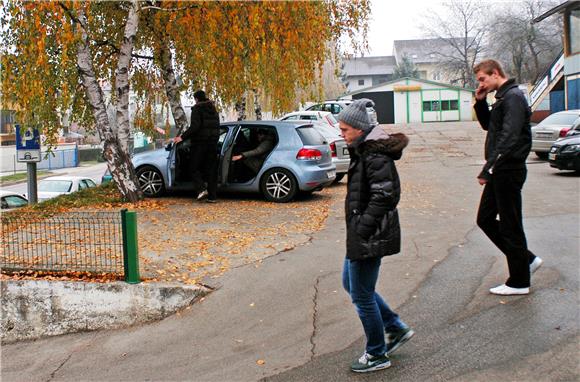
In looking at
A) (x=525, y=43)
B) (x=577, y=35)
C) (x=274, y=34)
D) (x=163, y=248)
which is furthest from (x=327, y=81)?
(x=163, y=248)

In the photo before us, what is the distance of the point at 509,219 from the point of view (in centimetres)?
580

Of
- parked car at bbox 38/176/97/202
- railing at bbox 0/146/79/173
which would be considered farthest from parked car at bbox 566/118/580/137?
railing at bbox 0/146/79/173

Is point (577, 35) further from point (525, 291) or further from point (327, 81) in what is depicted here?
point (525, 291)

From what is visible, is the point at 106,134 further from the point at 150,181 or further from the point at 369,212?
the point at 369,212

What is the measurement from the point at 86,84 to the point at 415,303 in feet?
26.9

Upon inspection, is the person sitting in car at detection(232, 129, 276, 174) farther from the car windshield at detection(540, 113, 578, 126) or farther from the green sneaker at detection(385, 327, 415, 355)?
the car windshield at detection(540, 113, 578, 126)

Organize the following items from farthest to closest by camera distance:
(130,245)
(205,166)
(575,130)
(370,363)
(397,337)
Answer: (575,130), (205,166), (130,245), (397,337), (370,363)

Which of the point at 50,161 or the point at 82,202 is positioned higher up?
the point at 50,161

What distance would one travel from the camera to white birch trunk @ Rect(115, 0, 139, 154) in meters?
12.0

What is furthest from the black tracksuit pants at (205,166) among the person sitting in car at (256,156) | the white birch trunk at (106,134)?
the white birch trunk at (106,134)

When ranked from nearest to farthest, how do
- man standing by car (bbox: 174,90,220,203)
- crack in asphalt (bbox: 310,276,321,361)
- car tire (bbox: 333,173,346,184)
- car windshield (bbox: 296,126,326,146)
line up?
crack in asphalt (bbox: 310,276,321,361), man standing by car (bbox: 174,90,220,203), car windshield (bbox: 296,126,326,146), car tire (bbox: 333,173,346,184)

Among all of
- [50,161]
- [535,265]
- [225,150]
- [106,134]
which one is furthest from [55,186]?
[50,161]

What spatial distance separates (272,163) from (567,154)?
8191 mm

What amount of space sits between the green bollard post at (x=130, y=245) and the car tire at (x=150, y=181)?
635cm
